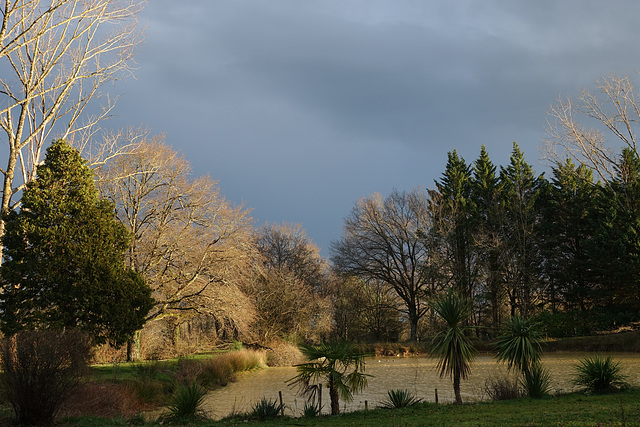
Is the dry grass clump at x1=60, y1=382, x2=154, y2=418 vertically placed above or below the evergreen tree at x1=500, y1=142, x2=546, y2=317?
below

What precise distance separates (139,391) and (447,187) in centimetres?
3659

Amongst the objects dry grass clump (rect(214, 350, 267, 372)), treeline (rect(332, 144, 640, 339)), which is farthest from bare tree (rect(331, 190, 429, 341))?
dry grass clump (rect(214, 350, 267, 372))

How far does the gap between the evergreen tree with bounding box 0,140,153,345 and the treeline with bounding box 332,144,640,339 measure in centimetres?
2546

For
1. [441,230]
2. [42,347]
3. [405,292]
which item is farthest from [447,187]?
[42,347]

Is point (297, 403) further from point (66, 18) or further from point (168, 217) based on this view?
point (66, 18)

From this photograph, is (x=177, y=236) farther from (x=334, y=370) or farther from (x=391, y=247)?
(x=391, y=247)

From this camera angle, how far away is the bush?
32.2ft

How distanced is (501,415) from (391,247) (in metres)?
34.1

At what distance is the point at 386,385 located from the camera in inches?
798

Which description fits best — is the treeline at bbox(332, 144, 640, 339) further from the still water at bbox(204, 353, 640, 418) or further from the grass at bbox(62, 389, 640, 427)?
the grass at bbox(62, 389, 640, 427)

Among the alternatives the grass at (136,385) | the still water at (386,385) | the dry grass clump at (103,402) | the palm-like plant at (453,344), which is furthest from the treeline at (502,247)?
the dry grass clump at (103,402)

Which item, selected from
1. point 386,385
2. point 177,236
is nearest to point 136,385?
point 386,385

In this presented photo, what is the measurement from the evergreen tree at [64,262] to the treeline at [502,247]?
25456 millimetres

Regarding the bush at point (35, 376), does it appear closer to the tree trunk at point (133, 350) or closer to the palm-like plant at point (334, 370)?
the palm-like plant at point (334, 370)
